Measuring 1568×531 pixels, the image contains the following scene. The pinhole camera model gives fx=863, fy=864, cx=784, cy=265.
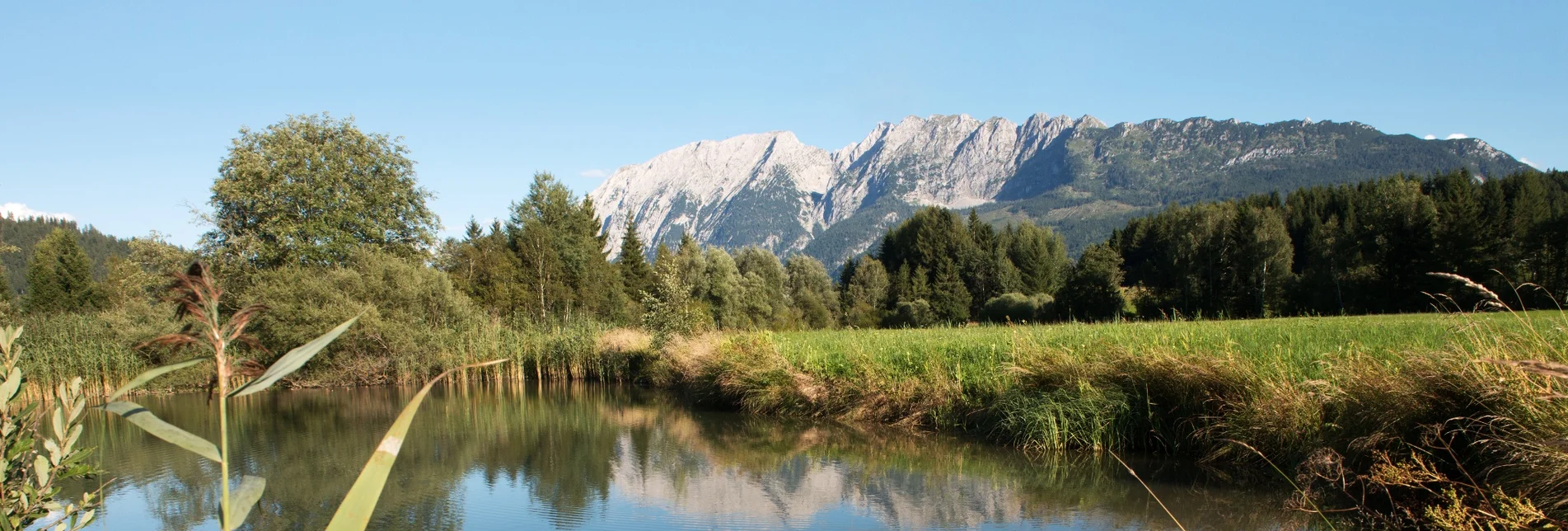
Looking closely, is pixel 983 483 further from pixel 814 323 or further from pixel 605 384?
pixel 814 323

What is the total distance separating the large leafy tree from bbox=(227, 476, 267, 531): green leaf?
30.9m

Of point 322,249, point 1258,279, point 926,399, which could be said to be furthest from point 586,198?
point 926,399

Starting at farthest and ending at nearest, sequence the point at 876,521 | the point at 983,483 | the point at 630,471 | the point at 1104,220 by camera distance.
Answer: the point at 1104,220
the point at 630,471
the point at 983,483
the point at 876,521

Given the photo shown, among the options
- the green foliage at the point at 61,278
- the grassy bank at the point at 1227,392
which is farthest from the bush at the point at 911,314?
the green foliage at the point at 61,278

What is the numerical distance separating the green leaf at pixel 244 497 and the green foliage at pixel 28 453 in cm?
188

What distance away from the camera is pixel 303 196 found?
28891mm

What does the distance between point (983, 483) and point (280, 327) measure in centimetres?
2016

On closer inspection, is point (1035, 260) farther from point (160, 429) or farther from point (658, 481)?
A: point (160, 429)

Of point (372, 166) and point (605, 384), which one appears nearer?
point (605, 384)

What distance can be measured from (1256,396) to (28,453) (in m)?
9.22

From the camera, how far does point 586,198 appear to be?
164 ft

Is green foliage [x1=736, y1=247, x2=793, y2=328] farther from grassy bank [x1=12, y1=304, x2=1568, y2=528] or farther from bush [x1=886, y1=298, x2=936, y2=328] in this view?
grassy bank [x1=12, y1=304, x2=1568, y2=528]

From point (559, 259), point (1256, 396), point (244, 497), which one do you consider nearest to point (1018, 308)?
point (559, 259)

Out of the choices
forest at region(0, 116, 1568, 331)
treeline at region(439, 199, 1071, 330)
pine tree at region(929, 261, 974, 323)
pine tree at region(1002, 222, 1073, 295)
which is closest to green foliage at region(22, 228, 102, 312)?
forest at region(0, 116, 1568, 331)
